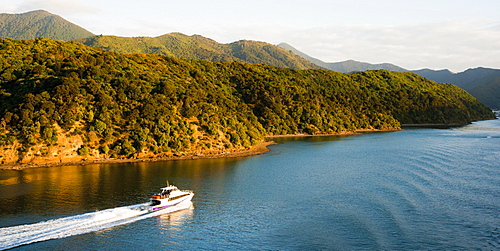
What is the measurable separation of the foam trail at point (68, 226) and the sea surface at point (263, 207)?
122mm

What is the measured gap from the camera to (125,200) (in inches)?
2240

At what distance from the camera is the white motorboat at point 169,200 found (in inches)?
2055

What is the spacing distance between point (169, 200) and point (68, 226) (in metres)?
13.8

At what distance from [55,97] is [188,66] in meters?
88.8

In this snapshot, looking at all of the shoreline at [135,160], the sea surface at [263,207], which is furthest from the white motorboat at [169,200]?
the shoreline at [135,160]

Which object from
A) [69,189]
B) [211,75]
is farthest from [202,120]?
[211,75]

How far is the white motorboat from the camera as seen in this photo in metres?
52.2

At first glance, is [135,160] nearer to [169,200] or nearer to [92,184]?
[92,184]

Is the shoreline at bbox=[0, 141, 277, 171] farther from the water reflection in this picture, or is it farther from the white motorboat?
the white motorboat

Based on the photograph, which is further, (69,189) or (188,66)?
(188,66)

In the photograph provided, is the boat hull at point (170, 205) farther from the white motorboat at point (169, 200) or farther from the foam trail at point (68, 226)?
the foam trail at point (68, 226)

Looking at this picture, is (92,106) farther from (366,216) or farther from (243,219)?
(366,216)

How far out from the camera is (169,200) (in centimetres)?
5391

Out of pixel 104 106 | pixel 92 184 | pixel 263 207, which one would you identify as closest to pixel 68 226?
pixel 92 184
